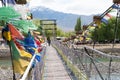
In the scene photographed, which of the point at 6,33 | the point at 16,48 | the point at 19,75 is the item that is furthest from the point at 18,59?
the point at 19,75

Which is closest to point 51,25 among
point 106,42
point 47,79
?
point 106,42

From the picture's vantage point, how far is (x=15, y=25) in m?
9.29

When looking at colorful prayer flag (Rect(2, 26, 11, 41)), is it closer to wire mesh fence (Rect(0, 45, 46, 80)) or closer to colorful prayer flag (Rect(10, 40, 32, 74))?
colorful prayer flag (Rect(10, 40, 32, 74))

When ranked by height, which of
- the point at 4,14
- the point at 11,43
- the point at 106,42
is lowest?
the point at 106,42

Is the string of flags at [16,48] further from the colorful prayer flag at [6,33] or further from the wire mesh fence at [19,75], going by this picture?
the wire mesh fence at [19,75]

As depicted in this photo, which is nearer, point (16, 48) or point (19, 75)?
point (16, 48)

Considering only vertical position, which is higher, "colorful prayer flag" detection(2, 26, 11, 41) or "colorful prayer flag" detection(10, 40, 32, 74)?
"colorful prayer flag" detection(2, 26, 11, 41)

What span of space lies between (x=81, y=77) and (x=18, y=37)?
506 cm

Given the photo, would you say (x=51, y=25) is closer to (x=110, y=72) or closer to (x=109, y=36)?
(x=109, y=36)

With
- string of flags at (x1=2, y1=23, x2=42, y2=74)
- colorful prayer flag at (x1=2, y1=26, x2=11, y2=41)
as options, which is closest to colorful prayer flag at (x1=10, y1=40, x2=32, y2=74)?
string of flags at (x1=2, y1=23, x2=42, y2=74)

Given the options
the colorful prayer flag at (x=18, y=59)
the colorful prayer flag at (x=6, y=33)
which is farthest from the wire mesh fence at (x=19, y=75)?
the colorful prayer flag at (x=6, y=33)

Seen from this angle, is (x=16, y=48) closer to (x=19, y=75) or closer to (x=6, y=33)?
(x=6, y=33)

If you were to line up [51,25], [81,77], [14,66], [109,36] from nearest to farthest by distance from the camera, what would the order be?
[14,66], [81,77], [109,36], [51,25]

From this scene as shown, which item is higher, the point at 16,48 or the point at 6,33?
the point at 6,33
